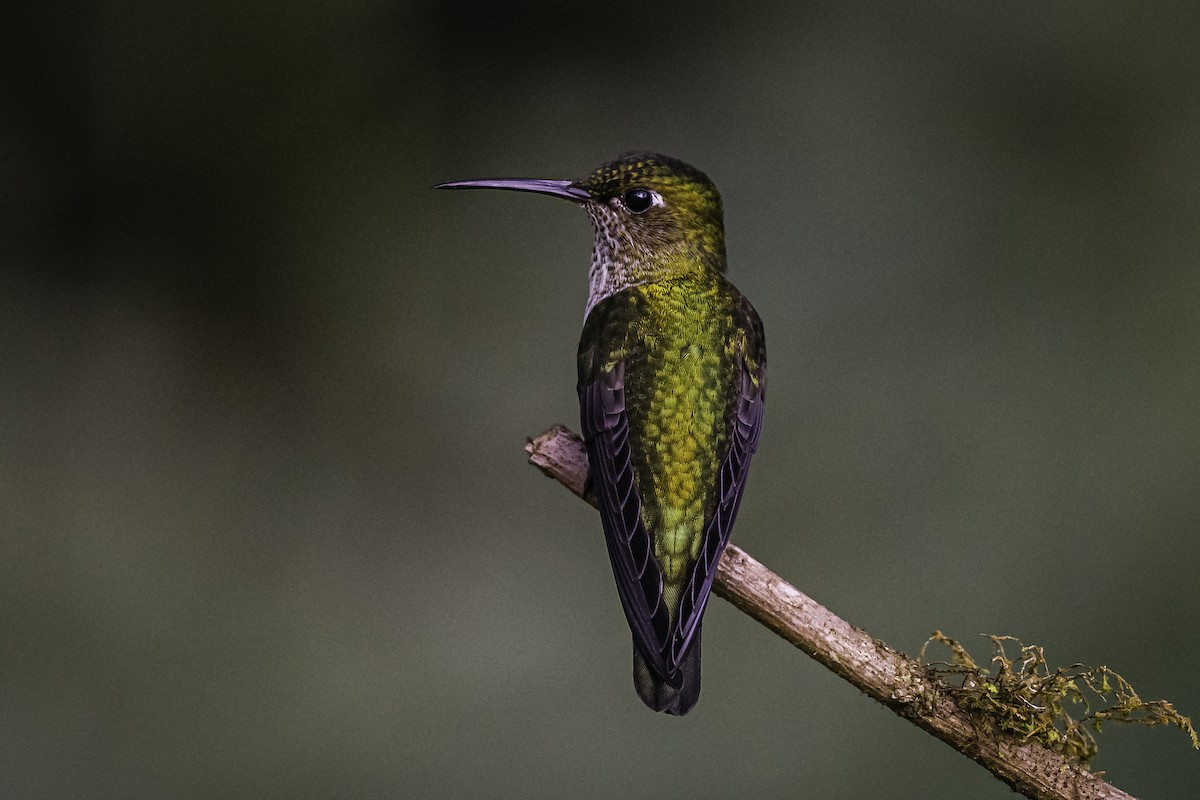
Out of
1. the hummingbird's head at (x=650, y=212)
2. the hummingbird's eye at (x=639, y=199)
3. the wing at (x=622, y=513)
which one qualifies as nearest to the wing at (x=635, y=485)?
the wing at (x=622, y=513)

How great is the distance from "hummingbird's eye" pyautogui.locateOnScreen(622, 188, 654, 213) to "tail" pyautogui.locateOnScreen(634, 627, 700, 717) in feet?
3.78

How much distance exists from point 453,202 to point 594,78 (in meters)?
0.79

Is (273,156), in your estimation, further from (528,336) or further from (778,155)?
(778,155)

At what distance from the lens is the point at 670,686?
2.20 metres

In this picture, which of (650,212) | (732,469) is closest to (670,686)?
(732,469)

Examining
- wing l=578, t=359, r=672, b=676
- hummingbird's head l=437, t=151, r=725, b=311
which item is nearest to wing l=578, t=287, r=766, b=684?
wing l=578, t=359, r=672, b=676

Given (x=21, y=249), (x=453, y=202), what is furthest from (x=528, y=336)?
(x=21, y=249)

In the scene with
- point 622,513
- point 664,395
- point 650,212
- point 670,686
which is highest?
point 650,212

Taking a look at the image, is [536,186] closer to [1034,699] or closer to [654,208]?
[654,208]

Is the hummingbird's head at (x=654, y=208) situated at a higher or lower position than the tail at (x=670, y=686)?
higher

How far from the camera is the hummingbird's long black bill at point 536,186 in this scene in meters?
2.75

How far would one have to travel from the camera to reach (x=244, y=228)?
16.3 feet

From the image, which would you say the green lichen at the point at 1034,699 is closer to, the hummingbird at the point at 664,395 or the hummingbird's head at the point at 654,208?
the hummingbird at the point at 664,395

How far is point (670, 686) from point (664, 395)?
643mm
